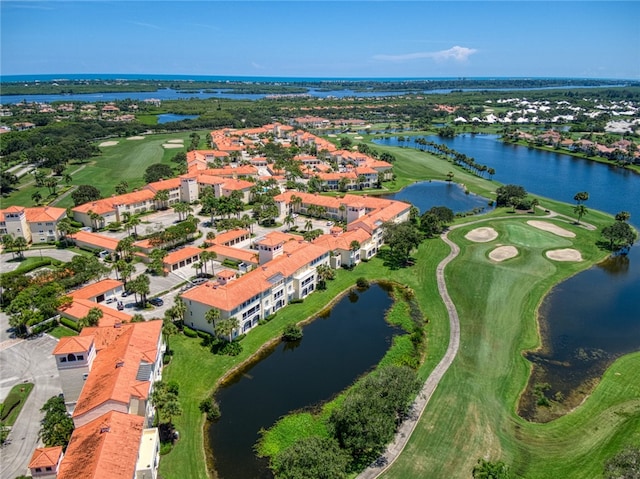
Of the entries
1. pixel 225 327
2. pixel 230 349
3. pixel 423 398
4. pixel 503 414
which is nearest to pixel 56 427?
pixel 225 327

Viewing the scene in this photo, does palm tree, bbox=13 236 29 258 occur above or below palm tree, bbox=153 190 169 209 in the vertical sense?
below

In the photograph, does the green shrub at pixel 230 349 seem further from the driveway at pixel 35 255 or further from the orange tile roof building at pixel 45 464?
the driveway at pixel 35 255

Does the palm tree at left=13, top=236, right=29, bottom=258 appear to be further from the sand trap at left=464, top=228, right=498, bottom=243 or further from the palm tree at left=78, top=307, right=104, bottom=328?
the sand trap at left=464, top=228, right=498, bottom=243

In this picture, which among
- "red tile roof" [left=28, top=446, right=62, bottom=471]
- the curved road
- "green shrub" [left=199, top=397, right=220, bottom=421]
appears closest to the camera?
"red tile roof" [left=28, top=446, right=62, bottom=471]

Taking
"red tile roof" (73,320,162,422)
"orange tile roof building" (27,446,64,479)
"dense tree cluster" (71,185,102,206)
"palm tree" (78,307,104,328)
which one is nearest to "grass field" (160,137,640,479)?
"red tile roof" (73,320,162,422)

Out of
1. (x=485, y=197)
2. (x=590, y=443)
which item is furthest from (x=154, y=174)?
(x=590, y=443)

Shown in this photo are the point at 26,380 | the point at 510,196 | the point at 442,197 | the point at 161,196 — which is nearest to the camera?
the point at 26,380

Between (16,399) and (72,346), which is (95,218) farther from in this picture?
(72,346)
